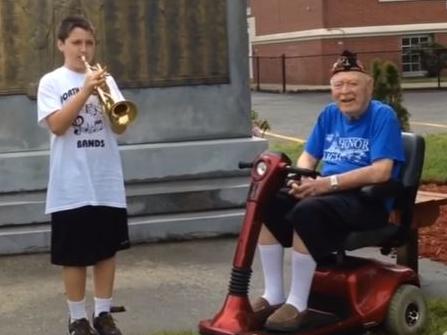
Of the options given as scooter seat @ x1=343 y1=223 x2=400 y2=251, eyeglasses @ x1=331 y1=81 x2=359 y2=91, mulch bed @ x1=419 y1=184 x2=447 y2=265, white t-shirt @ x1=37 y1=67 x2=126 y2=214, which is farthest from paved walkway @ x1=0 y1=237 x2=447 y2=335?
eyeglasses @ x1=331 y1=81 x2=359 y2=91

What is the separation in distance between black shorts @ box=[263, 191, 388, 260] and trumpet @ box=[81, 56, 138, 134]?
2.83 ft

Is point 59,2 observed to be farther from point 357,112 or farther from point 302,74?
Result: point 302,74

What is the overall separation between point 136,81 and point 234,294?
3281mm

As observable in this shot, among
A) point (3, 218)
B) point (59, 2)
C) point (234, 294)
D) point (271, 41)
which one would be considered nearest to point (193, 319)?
point (234, 294)

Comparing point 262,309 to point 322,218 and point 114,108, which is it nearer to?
point 322,218

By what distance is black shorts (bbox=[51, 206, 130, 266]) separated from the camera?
16.9 feet

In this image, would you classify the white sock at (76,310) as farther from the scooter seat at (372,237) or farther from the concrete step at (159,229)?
the concrete step at (159,229)

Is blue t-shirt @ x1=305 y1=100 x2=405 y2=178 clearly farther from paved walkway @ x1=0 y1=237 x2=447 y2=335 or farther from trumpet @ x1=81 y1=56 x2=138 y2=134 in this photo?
paved walkway @ x1=0 y1=237 x2=447 y2=335

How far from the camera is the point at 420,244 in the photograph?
25.4ft

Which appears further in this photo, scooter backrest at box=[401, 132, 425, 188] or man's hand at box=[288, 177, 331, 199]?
scooter backrest at box=[401, 132, 425, 188]

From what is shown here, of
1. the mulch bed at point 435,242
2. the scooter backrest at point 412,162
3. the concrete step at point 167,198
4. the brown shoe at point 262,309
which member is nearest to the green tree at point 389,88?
the mulch bed at point 435,242

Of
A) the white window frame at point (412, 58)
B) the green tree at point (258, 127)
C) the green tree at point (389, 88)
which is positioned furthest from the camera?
the white window frame at point (412, 58)

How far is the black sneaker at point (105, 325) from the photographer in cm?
526

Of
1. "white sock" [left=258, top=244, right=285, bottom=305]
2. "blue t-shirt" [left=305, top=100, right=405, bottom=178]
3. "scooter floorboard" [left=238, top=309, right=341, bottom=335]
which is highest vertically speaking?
"blue t-shirt" [left=305, top=100, right=405, bottom=178]
